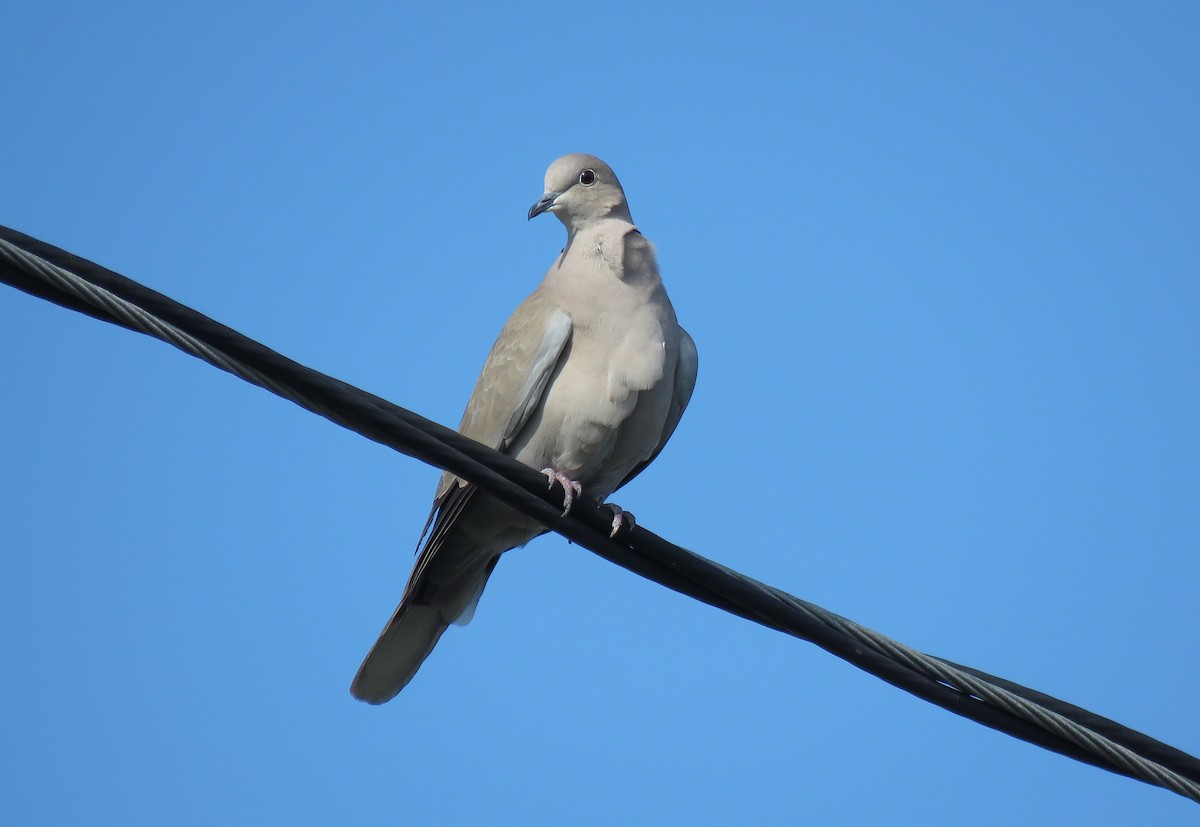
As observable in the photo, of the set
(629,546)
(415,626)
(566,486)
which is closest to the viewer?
(629,546)

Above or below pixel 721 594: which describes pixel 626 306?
above

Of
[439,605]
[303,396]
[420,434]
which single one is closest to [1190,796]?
[420,434]

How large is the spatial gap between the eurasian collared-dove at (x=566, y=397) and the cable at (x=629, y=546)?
3.22 feet

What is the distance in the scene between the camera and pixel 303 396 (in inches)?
118

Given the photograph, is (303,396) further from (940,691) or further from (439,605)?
(439,605)

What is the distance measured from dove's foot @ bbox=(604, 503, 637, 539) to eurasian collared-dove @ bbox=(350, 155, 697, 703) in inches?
0.8

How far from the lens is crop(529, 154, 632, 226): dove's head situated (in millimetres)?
5422

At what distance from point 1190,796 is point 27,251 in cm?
284

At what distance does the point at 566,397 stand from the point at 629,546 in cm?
127

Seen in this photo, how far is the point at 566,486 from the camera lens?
4477 millimetres

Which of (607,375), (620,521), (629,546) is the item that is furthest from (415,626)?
(629,546)

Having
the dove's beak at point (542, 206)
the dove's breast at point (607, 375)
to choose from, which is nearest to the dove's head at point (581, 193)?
the dove's beak at point (542, 206)

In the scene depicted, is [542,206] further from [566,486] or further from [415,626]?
[415,626]

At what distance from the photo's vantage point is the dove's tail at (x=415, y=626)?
17.3 ft
